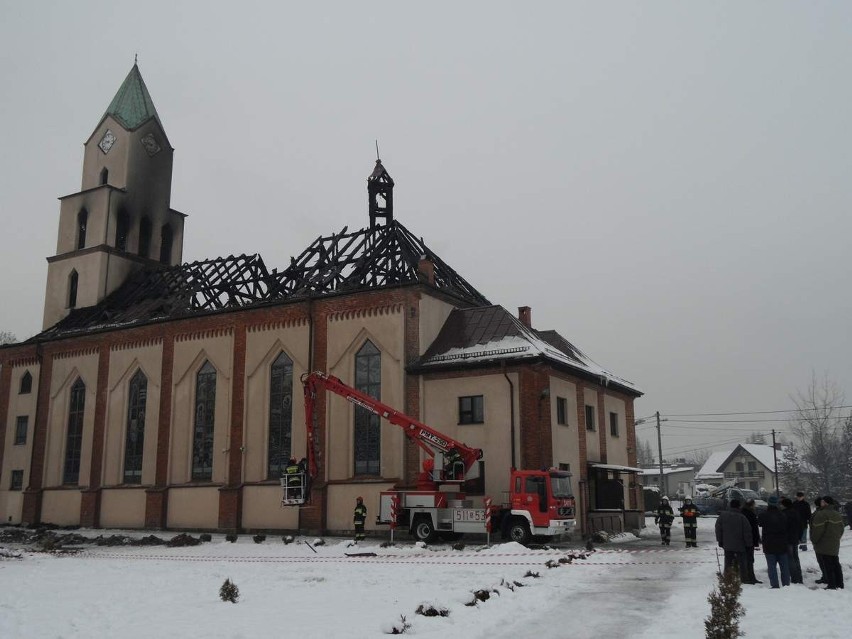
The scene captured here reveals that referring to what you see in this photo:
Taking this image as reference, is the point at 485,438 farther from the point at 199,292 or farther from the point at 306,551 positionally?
the point at 199,292

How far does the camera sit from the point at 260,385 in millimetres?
32719

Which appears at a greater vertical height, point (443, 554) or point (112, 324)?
point (112, 324)

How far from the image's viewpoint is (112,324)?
38.4m

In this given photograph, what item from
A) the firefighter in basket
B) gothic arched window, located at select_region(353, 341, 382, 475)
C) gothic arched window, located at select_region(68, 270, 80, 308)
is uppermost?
gothic arched window, located at select_region(68, 270, 80, 308)

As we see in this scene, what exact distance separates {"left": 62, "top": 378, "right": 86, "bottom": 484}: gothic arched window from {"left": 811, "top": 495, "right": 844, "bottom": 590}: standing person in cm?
3305

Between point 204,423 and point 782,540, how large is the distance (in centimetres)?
2492

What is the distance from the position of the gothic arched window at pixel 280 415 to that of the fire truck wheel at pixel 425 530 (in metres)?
7.61

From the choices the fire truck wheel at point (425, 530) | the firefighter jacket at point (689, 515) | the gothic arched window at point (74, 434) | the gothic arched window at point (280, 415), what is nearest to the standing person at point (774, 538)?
the firefighter jacket at point (689, 515)

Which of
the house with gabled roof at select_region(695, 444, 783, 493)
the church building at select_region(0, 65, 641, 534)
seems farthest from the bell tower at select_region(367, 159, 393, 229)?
the house with gabled roof at select_region(695, 444, 783, 493)

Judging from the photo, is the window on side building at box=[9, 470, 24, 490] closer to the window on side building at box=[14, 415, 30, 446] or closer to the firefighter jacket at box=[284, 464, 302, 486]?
the window on side building at box=[14, 415, 30, 446]

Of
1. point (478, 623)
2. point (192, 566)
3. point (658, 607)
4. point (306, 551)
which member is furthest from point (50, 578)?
point (658, 607)

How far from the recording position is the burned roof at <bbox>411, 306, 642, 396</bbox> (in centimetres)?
2827

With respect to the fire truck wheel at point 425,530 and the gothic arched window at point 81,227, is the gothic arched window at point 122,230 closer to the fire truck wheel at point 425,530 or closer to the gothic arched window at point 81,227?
the gothic arched window at point 81,227

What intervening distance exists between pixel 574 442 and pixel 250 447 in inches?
499
